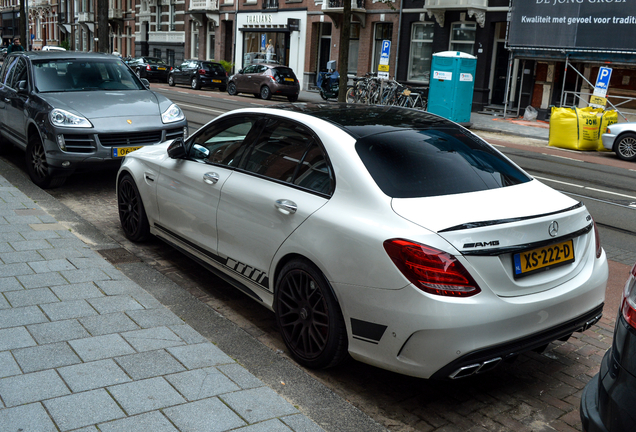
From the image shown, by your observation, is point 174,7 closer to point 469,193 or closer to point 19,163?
point 19,163

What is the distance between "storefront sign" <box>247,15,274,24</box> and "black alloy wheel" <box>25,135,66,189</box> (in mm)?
32503

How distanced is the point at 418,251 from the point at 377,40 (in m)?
30.9

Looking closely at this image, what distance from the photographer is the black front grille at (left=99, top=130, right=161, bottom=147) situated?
7.80 meters

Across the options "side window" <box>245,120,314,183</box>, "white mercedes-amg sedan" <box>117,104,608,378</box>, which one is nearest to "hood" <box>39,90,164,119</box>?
"white mercedes-amg sedan" <box>117,104,608,378</box>

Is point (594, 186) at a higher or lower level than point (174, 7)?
lower

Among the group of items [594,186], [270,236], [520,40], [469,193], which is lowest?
[594,186]

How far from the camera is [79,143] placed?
25.5ft

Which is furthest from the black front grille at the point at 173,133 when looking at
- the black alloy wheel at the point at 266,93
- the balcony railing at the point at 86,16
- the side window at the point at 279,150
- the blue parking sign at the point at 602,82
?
the balcony railing at the point at 86,16

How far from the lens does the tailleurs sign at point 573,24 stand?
836 inches

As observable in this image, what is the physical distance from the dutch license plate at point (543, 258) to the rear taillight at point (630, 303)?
0.80 meters

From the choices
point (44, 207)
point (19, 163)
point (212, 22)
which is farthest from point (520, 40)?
point (212, 22)

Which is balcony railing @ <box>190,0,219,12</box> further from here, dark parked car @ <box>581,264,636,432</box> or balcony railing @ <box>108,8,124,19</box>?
dark parked car @ <box>581,264,636,432</box>

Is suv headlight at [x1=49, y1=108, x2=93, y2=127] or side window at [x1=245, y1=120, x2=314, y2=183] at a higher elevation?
side window at [x1=245, y1=120, x2=314, y2=183]

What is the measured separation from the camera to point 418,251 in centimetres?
312
